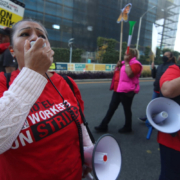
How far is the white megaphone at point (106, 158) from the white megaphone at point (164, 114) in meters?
0.51

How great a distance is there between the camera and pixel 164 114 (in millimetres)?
1363

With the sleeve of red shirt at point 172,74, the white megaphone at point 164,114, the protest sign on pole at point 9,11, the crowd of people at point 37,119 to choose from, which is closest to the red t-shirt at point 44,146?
the crowd of people at point 37,119

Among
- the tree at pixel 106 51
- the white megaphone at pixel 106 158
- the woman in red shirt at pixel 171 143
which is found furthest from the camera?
the tree at pixel 106 51

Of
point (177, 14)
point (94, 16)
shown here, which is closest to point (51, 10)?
point (94, 16)

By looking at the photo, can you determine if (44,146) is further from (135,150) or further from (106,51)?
(106,51)

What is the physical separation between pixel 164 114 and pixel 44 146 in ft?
3.63

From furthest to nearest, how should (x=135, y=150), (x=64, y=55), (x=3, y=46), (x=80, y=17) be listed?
(x=80, y=17)
(x=64, y=55)
(x=135, y=150)
(x=3, y=46)

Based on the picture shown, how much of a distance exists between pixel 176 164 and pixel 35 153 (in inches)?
46.8

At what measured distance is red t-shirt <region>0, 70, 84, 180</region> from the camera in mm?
750

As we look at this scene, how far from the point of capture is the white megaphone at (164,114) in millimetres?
1270

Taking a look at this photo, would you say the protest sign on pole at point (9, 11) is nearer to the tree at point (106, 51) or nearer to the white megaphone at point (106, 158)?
the white megaphone at point (106, 158)

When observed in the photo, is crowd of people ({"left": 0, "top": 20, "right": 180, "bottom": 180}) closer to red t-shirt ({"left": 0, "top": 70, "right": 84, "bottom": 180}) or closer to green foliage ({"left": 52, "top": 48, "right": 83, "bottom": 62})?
red t-shirt ({"left": 0, "top": 70, "right": 84, "bottom": 180})

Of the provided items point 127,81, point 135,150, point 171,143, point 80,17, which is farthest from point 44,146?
point 80,17

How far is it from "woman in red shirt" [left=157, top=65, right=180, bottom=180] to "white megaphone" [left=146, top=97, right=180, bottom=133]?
60mm
